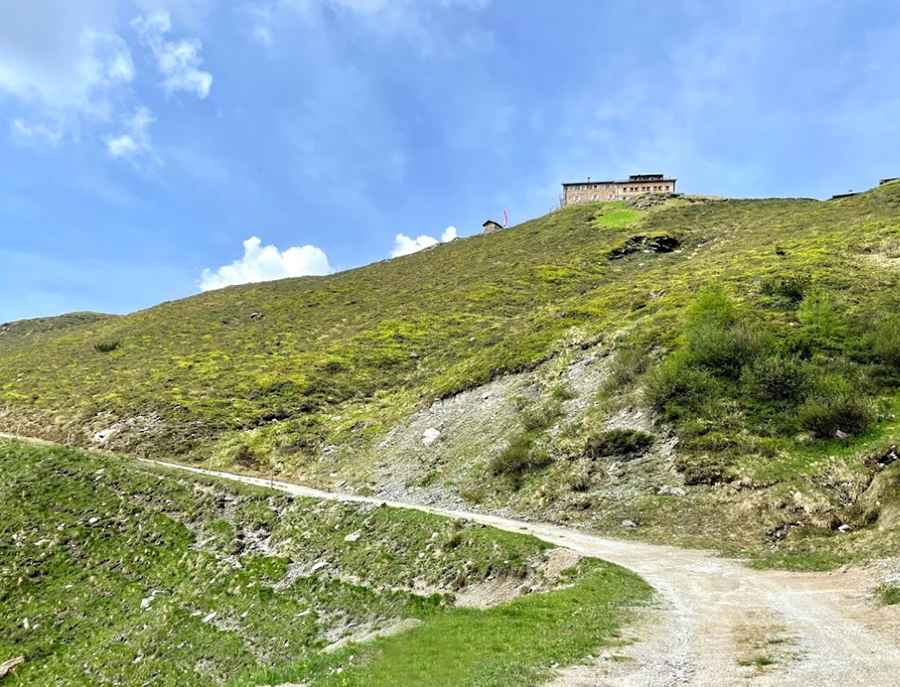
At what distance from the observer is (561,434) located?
33.0m

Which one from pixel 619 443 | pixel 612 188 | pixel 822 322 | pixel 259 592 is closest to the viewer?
pixel 259 592

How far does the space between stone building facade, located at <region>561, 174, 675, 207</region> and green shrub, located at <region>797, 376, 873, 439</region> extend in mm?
149239

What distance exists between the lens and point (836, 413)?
82.5 feet

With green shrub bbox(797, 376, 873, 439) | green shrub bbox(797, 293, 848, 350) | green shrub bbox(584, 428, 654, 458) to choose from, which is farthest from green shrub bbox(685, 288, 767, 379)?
→ green shrub bbox(584, 428, 654, 458)

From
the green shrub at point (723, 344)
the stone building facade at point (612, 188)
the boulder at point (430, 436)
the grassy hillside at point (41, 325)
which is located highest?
the stone building facade at point (612, 188)

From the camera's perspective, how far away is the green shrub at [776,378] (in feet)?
93.8

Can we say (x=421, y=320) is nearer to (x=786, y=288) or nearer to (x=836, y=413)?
(x=786, y=288)

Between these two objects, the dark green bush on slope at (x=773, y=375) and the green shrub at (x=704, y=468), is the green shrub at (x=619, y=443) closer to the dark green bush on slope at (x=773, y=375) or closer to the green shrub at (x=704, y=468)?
the dark green bush on slope at (x=773, y=375)

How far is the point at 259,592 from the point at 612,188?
6585 inches

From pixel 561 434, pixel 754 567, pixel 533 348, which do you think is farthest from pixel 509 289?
pixel 754 567

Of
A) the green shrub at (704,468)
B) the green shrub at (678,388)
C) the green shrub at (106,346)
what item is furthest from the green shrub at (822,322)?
the green shrub at (106,346)

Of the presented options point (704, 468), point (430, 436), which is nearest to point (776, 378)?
point (704, 468)

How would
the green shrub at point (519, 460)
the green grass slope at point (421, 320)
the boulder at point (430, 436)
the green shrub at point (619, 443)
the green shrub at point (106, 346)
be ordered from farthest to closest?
the green shrub at point (106, 346) < the green grass slope at point (421, 320) < the boulder at point (430, 436) < the green shrub at point (519, 460) < the green shrub at point (619, 443)

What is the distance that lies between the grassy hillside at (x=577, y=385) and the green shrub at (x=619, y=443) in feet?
0.37
